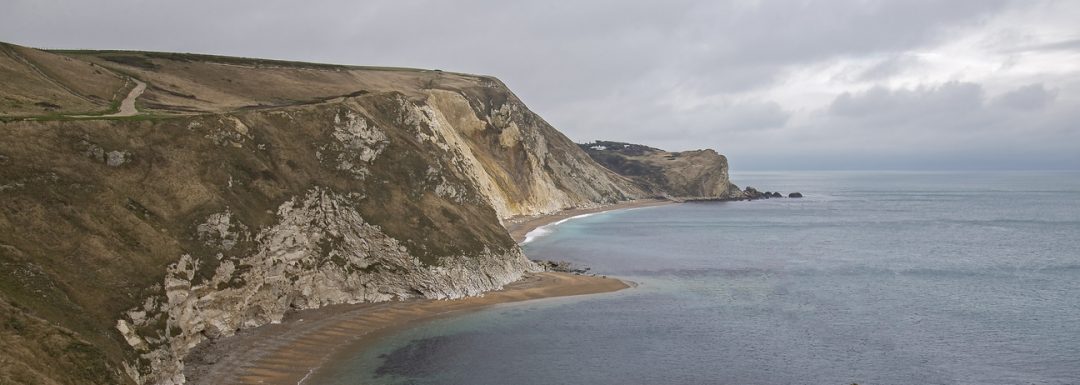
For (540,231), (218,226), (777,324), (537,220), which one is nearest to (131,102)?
(218,226)

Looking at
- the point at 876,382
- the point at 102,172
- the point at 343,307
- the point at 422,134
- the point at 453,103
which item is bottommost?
the point at 876,382

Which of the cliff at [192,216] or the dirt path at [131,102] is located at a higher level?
the dirt path at [131,102]

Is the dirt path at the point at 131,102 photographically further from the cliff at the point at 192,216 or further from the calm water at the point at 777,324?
the calm water at the point at 777,324

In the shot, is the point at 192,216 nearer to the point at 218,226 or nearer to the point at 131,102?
the point at 218,226

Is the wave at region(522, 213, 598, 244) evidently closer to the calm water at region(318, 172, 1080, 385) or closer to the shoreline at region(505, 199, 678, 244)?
the shoreline at region(505, 199, 678, 244)

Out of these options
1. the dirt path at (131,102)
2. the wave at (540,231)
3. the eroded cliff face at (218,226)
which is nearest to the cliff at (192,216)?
the eroded cliff face at (218,226)

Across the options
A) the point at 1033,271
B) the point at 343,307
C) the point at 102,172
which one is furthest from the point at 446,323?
the point at 1033,271

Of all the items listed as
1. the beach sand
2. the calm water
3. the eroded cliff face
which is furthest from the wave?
the beach sand

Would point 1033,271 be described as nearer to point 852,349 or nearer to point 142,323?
point 852,349
